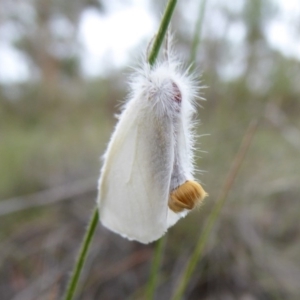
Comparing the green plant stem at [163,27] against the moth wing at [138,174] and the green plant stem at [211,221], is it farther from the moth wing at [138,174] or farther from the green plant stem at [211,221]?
the green plant stem at [211,221]

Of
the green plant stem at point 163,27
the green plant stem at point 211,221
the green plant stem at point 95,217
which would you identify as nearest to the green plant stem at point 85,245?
the green plant stem at point 95,217

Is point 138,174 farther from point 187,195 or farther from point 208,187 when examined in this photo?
point 208,187

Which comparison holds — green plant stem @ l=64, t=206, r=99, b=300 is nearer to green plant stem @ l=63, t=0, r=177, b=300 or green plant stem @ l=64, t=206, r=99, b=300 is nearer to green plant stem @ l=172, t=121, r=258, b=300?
green plant stem @ l=63, t=0, r=177, b=300

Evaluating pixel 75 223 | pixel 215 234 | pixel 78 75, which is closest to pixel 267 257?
pixel 215 234

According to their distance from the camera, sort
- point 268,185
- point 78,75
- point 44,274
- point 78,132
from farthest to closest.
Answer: point 78,75 → point 78,132 → point 268,185 → point 44,274

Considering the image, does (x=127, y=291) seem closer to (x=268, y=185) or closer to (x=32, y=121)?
(x=268, y=185)

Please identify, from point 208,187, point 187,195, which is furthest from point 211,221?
point 208,187

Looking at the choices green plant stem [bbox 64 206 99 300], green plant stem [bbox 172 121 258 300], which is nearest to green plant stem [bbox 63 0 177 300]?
green plant stem [bbox 64 206 99 300]
